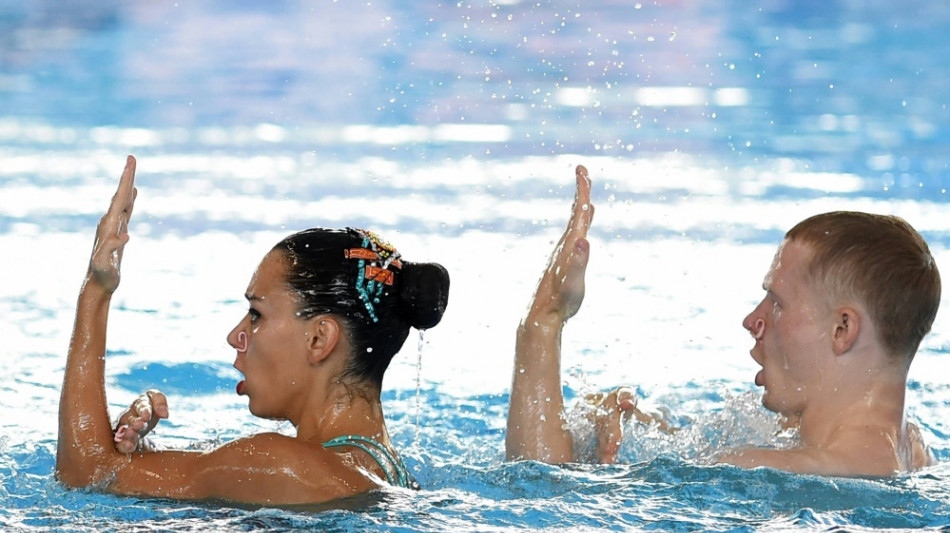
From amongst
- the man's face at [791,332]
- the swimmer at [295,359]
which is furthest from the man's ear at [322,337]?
the man's face at [791,332]

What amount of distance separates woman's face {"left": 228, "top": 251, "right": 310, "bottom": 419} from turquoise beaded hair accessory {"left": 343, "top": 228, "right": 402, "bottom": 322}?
0.15 metres

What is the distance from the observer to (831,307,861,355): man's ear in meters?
2.85

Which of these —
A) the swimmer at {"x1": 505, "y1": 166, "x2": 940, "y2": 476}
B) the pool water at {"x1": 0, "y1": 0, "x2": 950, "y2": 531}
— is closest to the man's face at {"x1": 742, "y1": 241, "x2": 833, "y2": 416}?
the swimmer at {"x1": 505, "y1": 166, "x2": 940, "y2": 476}

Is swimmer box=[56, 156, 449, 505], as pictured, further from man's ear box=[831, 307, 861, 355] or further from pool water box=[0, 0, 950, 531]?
man's ear box=[831, 307, 861, 355]

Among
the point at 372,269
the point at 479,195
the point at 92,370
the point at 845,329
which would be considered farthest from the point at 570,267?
the point at 479,195

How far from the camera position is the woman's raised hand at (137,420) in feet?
9.34

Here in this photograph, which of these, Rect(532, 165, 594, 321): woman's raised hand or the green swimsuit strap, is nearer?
the green swimsuit strap

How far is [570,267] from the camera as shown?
10.5ft

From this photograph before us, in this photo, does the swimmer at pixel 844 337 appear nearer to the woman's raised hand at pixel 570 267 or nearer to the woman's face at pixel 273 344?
the woman's raised hand at pixel 570 267

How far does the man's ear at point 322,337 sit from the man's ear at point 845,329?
110 cm

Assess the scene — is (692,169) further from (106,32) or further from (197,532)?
(197,532)

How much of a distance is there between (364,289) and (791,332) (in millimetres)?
968

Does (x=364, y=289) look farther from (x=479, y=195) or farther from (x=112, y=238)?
(x=479, y=195)

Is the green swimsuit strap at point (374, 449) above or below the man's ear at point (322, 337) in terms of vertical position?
below
